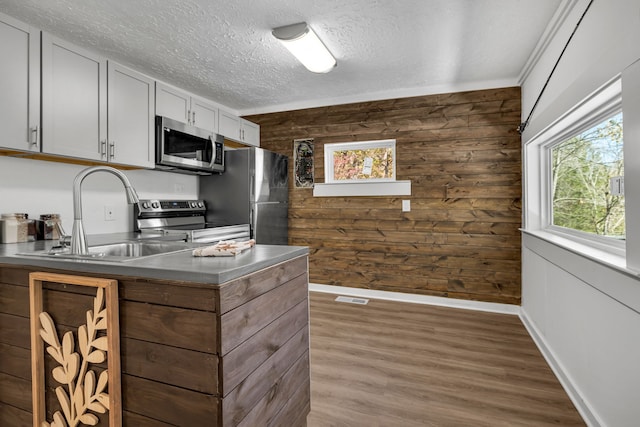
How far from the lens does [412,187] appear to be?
3.64 metres

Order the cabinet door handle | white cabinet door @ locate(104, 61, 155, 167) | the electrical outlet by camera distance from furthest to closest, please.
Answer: the electrical outlet < white cabinet door @ locate(104, 61, 155, 167) < the cabinet door handle

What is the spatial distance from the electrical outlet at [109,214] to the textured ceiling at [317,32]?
1.31 meters

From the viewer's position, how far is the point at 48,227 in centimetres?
228

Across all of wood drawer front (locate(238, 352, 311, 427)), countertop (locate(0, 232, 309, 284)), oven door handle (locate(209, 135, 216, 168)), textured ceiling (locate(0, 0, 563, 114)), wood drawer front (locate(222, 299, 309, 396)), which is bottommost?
wood drawer front (locate(238, 352, 311, 427))

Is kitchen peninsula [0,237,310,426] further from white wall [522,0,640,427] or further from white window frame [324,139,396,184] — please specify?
white window frame [324,139,396,184]

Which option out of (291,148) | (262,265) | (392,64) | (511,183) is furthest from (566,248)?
(291,148)

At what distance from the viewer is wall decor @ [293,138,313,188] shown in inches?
161

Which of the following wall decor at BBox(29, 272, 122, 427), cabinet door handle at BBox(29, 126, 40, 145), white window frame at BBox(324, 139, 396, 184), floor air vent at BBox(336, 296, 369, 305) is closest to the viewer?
wall decor at BBox(29, 272, 122, 427)

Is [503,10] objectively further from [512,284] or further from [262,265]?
[512,284]

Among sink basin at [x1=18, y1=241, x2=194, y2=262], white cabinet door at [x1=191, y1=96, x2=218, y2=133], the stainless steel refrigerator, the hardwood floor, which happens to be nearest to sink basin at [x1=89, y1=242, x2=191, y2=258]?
sink basin at [x1=18, y1=241, x2=194, y2=262]

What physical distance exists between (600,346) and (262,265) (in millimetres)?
1686

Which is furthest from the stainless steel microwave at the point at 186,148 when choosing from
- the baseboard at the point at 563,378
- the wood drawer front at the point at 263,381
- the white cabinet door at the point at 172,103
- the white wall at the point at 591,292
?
the baseboard at the point at 563,378

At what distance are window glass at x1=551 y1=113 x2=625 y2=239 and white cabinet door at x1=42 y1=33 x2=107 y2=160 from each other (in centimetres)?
332

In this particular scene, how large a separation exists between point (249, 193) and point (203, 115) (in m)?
0.96
